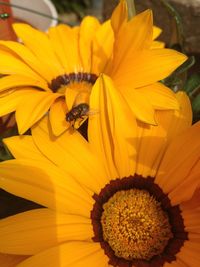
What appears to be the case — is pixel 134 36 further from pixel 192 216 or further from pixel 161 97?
pixel 192 216

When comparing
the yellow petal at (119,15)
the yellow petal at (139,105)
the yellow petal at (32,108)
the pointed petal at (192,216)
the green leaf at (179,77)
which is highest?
the yellow petal at (119,15)

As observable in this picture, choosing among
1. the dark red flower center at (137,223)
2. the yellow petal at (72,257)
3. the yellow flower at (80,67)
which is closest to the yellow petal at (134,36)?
the yellow flower at (80,67)

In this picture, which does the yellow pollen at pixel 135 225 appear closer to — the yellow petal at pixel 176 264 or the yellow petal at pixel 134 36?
the yellow petal at pixel 176 264

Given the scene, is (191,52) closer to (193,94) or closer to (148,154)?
(193,94)

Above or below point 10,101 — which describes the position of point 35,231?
below

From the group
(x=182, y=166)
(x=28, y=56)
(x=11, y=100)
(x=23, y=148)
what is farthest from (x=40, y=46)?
(x=182, y=166)

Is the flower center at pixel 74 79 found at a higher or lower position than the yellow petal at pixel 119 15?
lower

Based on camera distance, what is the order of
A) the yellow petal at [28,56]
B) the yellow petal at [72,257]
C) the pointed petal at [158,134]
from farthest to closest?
1. the yellow petal at [28,56]
2. the pointed petal at [158,134]
3. the yellow petal at [72,257]

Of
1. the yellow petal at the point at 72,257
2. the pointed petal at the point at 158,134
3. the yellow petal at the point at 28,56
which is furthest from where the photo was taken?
the yellow petal at the point at 28,56
